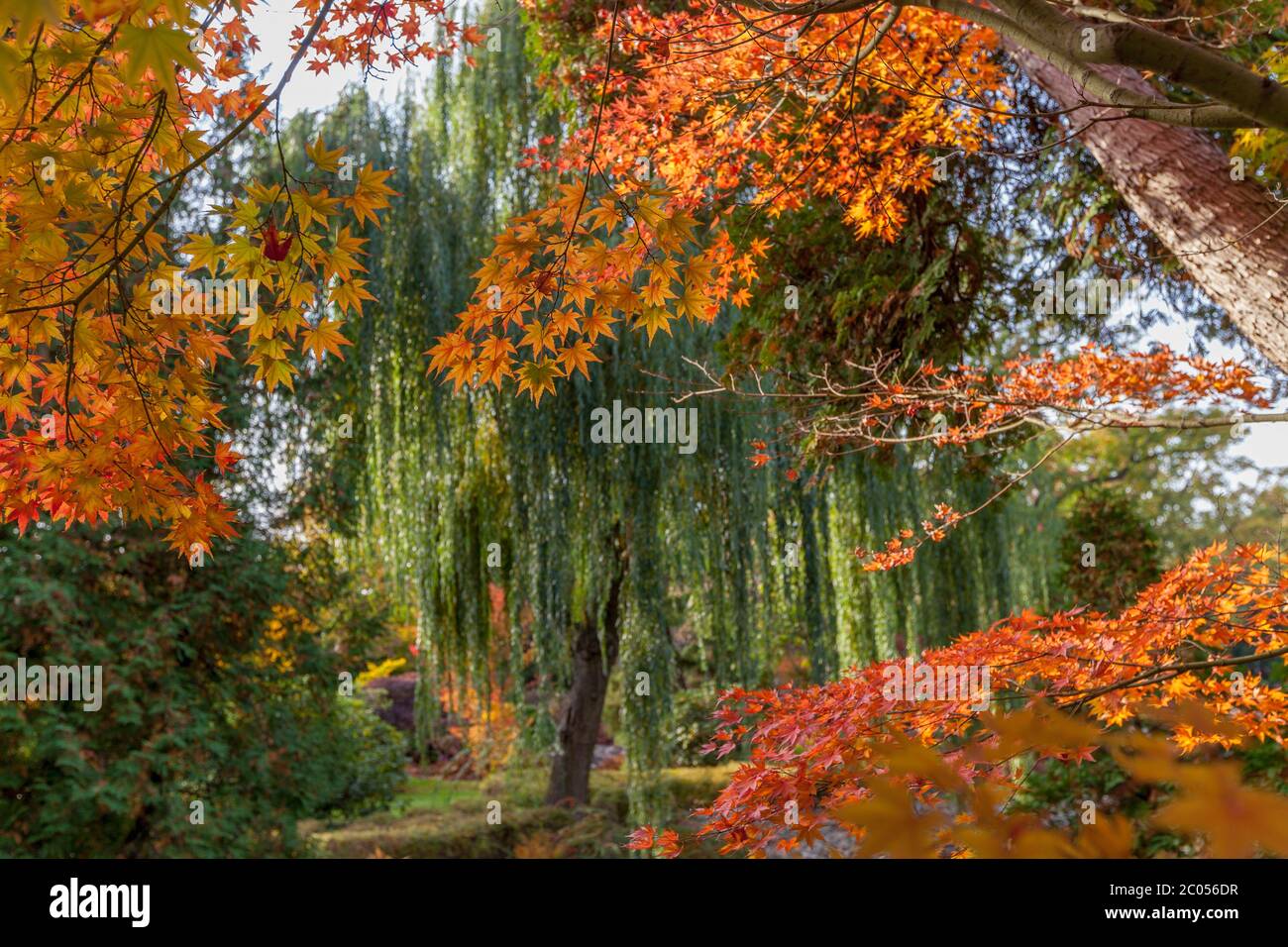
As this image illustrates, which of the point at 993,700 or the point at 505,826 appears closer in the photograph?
the point at 993,700

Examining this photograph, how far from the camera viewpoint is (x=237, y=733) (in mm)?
6414

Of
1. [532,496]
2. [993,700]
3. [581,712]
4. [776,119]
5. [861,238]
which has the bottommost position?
[581,712]

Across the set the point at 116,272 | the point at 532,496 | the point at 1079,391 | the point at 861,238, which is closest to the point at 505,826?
the point at 532,496

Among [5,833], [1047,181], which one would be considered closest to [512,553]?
[5,833]

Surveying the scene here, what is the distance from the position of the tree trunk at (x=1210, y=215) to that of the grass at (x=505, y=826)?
3.93 meters

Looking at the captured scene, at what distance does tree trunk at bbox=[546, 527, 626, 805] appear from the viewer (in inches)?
307

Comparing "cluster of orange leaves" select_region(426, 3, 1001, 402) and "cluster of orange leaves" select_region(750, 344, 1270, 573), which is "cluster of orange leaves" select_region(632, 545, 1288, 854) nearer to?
"cluster of orange leaves" select_region(750, 344, 1270, 573)

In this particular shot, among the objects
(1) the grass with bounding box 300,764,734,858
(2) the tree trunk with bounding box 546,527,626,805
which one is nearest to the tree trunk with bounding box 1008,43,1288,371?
(1) the grass with bounding box 300,764,734,858

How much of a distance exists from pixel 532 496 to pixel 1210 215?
388 cm

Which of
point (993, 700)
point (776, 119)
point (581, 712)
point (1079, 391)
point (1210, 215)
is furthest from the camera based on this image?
point (581, 712)

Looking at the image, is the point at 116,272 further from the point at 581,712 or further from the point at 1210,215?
the point at 581,712

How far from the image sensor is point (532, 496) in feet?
20.6

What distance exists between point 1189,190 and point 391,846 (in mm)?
5754

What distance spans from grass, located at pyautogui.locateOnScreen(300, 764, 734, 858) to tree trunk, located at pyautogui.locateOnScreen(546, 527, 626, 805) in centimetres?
20
